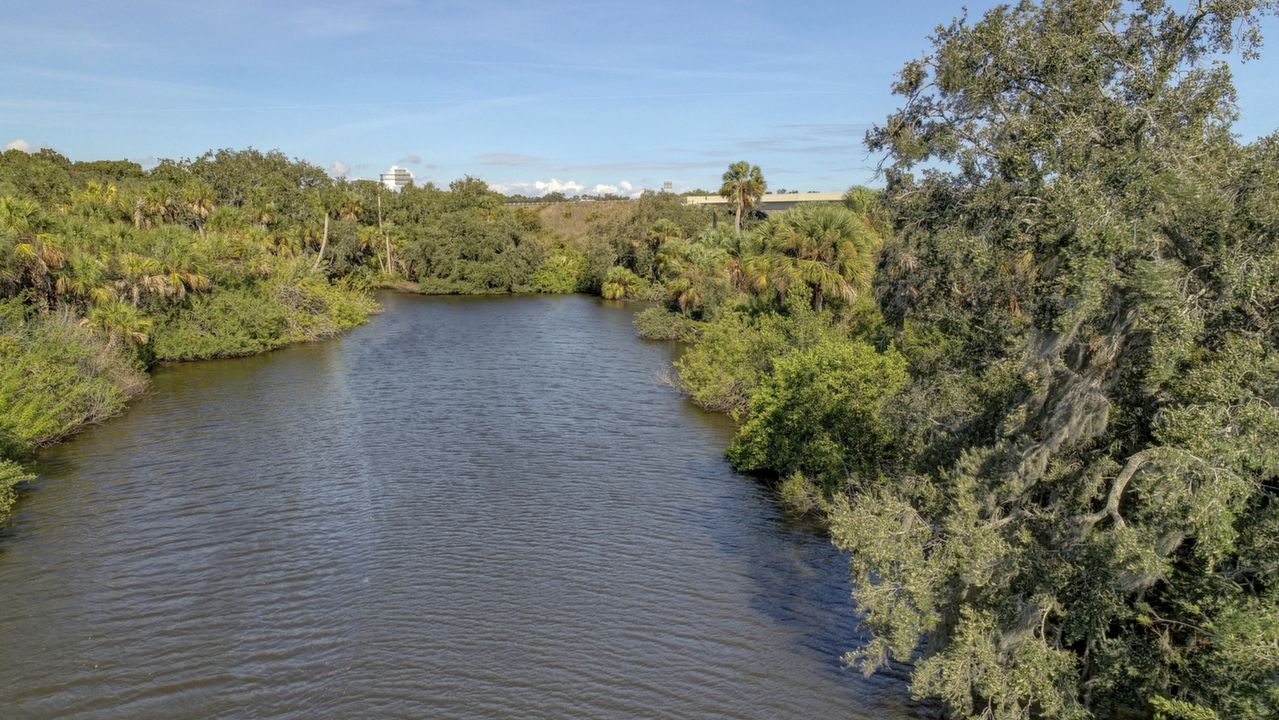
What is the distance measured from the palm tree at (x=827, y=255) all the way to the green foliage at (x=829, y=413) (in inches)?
239

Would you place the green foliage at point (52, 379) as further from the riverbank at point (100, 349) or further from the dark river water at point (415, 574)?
the dark river water at point (415, 574)

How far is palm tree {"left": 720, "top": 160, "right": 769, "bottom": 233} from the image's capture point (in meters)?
52.6

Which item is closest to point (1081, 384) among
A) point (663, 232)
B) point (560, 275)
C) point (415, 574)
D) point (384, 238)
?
point (415, 574)

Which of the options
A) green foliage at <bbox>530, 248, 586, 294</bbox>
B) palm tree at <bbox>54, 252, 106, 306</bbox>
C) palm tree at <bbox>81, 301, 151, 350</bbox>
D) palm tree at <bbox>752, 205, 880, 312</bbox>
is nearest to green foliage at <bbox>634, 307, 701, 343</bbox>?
palm tree at <bbox>752, 205, 880, 312</bbox>

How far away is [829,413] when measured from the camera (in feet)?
66.2

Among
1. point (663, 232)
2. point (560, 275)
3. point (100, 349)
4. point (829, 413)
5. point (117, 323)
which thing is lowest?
point (100, 349)

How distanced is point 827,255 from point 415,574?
57.0 ft

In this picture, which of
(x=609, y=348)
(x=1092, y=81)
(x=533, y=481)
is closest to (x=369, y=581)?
(x=533, y=481)

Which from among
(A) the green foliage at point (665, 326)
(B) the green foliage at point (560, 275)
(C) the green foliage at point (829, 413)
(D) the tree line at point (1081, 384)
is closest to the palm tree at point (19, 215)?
(C) the green foliage at point (829, 413)

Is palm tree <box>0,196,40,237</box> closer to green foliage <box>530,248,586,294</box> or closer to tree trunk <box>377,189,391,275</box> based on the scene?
tree trunk <box>377,189,391,275</box>

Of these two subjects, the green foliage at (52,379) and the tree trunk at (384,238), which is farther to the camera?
the tree trunk at (384,238)

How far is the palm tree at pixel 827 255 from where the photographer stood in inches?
1077

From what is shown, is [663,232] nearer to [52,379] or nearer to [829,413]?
[829,413]

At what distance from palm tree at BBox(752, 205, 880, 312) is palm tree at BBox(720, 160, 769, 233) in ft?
81.3
